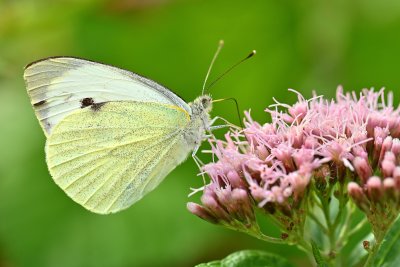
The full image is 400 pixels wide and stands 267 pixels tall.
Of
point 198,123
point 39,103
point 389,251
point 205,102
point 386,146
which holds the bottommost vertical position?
point 389,251

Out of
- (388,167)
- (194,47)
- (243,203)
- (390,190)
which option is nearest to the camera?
(390,190)

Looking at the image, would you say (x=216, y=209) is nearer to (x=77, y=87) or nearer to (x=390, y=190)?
(x=390, y=190)

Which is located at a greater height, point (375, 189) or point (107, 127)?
point (107, 127)

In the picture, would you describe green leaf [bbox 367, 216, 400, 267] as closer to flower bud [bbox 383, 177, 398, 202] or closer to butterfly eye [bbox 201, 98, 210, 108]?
flower bud [bbox 383, 177, 398, 202]

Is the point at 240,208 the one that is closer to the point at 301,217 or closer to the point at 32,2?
the point at 301,217

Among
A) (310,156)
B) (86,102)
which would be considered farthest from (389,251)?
(86,102)

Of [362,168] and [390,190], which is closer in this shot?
[390,190]

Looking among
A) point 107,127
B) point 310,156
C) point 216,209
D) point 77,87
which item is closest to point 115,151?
point 107,127

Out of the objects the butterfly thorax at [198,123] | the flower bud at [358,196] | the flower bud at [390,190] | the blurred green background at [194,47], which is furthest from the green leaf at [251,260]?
the blurred green background at [194,47]

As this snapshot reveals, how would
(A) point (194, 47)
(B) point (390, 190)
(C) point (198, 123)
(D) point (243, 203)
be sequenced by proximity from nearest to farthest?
(B) point (390, 190) → (D) point (243, 203) → (C) point (198, 123) → (A) point (194, 47)
